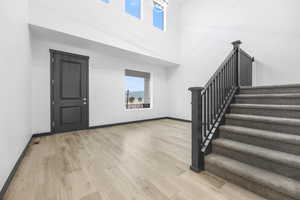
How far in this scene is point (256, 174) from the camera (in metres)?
1.38

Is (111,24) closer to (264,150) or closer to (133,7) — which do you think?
(133,7)

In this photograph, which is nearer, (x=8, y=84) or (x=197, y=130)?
(x=8, y=84)

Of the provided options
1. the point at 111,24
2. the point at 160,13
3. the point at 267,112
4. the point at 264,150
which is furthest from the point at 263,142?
the point at 160,13

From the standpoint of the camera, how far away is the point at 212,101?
213 cm

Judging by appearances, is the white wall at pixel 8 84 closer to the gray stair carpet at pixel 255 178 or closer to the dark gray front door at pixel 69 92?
the dark gray front door at pixel 69 92

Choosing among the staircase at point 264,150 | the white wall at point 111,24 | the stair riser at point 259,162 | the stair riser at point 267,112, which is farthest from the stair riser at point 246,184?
the white wall at point 111,24

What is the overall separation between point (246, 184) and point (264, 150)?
487 mm

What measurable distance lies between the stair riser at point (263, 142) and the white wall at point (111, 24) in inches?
143

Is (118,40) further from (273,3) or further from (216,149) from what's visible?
(273,3)

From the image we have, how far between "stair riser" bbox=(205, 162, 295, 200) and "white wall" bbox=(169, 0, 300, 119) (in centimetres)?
319

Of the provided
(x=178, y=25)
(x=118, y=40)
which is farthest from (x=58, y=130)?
(x=178, y=25)

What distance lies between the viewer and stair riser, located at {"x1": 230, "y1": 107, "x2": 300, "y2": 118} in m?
1.78

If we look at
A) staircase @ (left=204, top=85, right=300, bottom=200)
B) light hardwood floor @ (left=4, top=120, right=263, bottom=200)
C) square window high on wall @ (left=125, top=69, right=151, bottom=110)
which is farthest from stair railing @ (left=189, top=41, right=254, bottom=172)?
square window high on wall @ (left=125, top=69, right=151, bottom=110)

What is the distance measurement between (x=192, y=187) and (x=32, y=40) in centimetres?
468
